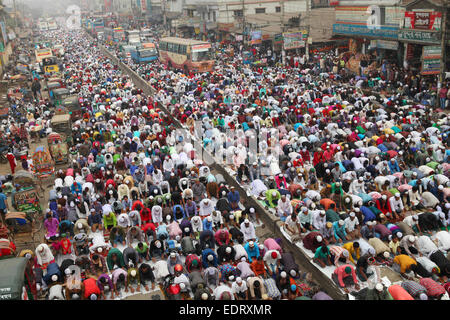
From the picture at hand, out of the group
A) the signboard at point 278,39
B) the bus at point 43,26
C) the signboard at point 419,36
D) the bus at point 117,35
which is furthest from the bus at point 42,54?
the bus at point 43,26

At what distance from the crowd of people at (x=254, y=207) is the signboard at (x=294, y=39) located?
458 inches

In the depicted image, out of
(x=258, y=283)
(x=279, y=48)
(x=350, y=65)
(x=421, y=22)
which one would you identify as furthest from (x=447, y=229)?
(x=279, y=48)

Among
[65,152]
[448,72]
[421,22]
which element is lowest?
[65,152]

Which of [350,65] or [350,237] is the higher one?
[350,65]

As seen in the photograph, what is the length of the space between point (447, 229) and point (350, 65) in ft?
67.2

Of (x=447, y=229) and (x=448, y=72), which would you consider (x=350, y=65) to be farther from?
(x=447, y=229)

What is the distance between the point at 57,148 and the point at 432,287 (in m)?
14.6

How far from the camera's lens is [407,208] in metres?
11.4

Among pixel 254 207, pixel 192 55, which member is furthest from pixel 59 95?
pixel 254 207

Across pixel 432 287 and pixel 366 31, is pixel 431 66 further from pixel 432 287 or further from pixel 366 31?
pixel 432 287

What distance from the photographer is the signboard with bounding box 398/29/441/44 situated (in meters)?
21.4

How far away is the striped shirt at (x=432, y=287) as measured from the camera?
7.70 meters

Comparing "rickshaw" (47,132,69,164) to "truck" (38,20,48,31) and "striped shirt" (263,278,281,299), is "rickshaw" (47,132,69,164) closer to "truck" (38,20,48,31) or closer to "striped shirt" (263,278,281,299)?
"striped shirt" (263,278,281,299)

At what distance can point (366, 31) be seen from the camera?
27828 millimetres
